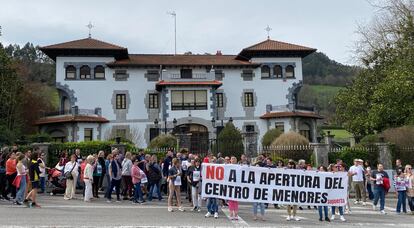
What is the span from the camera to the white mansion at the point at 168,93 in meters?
41.1

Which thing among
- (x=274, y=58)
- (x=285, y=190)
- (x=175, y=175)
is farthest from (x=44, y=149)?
(x=274, y=58)

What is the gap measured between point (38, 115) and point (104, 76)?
30.1 ft

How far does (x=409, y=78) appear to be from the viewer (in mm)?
28156

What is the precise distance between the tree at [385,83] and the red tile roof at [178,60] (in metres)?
11.7

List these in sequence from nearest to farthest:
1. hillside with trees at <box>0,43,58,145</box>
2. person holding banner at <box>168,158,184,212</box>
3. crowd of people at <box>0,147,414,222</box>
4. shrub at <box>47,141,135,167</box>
→ person holding banner at <box>168,158,184,212</box>
crowd of people at <box>0,147,414,222</box>
shrub at <box>47,141,135,167</box>
hillside with trees at <box>0,43,58,145</box>

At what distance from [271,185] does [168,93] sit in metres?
28.2

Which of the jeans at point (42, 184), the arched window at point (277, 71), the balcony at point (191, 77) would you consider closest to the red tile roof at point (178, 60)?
the balcony at point (191, 77)

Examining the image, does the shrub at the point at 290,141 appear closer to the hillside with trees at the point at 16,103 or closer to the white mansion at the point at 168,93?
the white mansion at the point at 168,93

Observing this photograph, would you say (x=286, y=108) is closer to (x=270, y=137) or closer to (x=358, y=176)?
(x=270, y=137)

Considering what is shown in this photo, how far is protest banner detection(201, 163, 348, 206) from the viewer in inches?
533

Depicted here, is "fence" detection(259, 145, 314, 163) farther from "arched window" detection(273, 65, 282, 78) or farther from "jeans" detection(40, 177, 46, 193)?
"arched window" detection(273, 65, 282, 78)

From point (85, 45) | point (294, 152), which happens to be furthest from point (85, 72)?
point (294, 152)

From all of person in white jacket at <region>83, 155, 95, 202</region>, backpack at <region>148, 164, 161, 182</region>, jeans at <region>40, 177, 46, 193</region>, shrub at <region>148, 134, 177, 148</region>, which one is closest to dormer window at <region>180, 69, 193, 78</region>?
shrub at <region>148, 134, 177, 148</region>

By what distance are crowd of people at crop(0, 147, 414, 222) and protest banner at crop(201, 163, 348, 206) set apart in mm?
283
